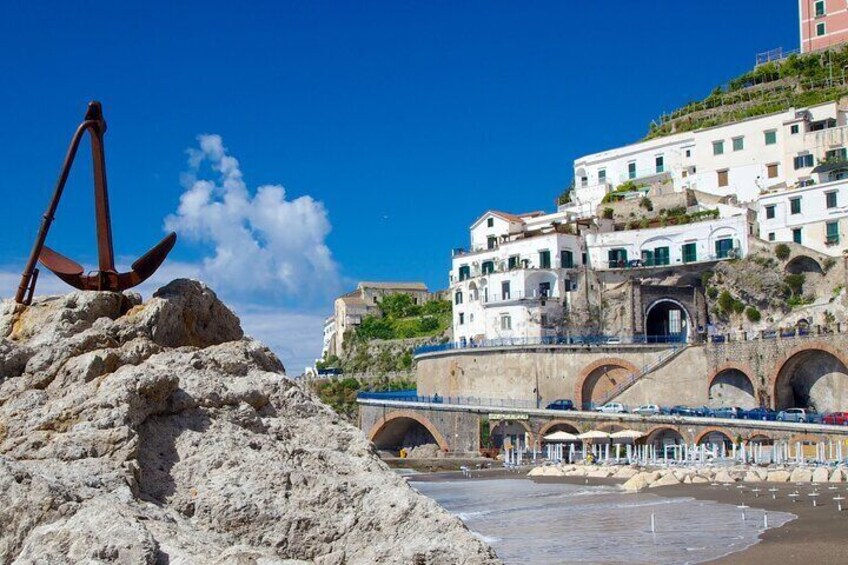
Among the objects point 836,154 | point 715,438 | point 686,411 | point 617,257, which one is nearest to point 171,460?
point 715,438

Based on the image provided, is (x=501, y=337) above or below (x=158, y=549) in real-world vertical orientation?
above

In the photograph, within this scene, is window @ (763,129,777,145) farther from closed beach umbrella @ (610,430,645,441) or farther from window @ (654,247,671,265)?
closed beach umbrella @ (610,430,645,441)

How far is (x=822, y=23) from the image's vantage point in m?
76.4

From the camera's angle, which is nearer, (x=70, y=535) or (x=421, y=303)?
(x=70, y=535)

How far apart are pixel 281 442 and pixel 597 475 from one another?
39602mm

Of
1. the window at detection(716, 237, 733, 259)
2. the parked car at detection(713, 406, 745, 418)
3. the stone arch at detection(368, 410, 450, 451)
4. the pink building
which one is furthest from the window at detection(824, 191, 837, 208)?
the stone arch at detection(368, 410, 450, 451)

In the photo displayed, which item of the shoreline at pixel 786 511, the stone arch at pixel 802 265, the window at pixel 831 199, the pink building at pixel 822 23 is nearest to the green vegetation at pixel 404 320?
the stone arch at pixel 802 265

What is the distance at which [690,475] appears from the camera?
1580 inches

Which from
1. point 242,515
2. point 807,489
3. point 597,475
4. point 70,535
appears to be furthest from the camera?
point 597,475

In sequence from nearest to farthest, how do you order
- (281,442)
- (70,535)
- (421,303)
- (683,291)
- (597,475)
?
1. (70,535)
2. (281,442)
3. (597,475)
4. (683,291)
5. (421,303)

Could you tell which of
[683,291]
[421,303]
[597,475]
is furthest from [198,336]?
[421,303]

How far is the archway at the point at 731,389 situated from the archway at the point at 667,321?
644 centimetres

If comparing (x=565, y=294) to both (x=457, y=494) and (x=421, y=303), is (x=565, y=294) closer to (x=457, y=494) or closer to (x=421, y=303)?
(x=457, y=494)

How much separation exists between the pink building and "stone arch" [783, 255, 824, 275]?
87.5ft
